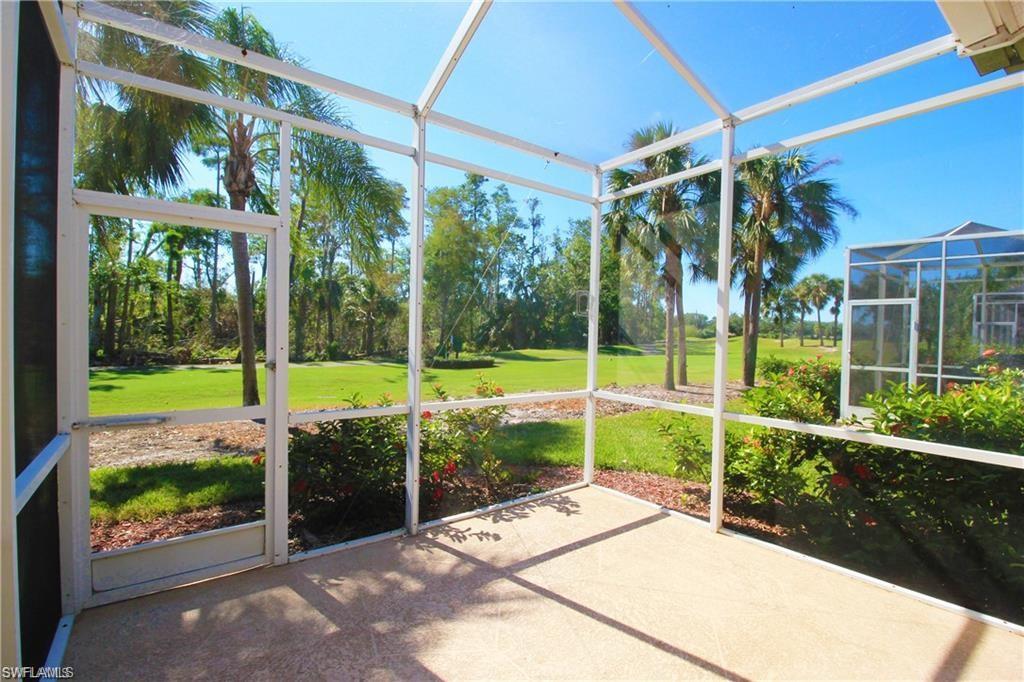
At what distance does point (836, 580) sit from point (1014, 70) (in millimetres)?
2797

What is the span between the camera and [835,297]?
9.70 ft

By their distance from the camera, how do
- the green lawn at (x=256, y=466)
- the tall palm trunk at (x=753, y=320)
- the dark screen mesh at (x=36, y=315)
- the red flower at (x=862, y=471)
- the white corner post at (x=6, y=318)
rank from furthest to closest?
the tall palm trunk at (x=753, y=320), the red flower at (x=862, y=471), the green lawn at (x=256, y=466), the dark screen mesh at (x=36, y=315), the white corner post at (x=6, y=318)

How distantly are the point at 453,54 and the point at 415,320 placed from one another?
1690mm

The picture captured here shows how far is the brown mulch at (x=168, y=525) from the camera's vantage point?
2.63 m

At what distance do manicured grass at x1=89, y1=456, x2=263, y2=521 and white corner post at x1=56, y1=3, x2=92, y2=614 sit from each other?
32cm

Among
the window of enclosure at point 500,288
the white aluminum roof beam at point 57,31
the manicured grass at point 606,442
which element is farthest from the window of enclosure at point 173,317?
the manicured grass at point 606,442

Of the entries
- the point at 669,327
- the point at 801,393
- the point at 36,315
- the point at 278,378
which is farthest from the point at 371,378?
Result: the point at 801,393

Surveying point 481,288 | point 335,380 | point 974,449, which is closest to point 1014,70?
point 974,449

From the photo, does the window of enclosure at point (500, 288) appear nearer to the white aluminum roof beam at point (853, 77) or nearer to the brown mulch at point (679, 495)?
the brown mulch at point (679, 495)

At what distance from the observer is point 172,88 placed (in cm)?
229

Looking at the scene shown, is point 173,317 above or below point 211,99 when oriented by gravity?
below

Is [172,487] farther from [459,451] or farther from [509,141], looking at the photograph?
[509,141]

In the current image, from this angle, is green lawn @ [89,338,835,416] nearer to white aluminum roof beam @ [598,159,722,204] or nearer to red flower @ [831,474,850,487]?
red flower @ [831,474,850,487]

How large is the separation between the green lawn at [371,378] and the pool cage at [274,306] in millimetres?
91
